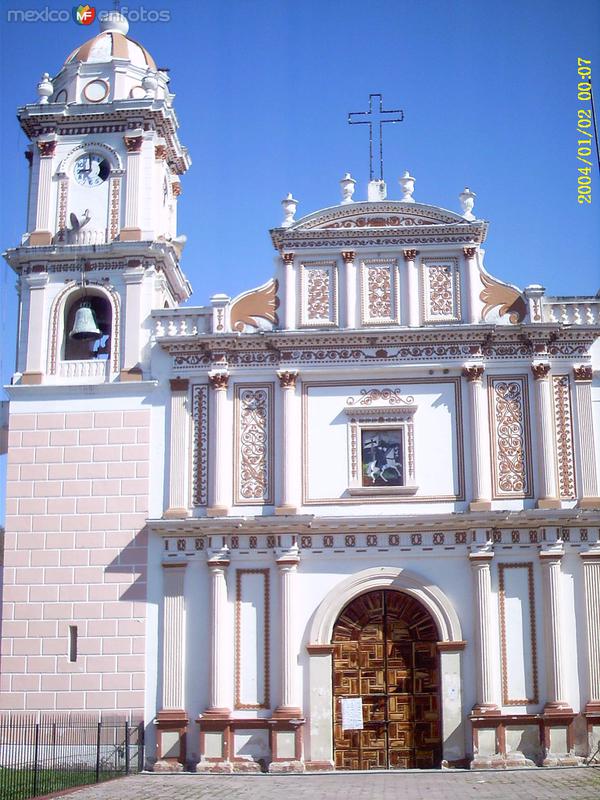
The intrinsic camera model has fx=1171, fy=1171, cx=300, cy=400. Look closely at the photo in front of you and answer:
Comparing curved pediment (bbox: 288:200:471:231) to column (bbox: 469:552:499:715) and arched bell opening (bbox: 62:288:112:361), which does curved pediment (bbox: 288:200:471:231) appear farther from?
column (bbox: 469:552:499:715)

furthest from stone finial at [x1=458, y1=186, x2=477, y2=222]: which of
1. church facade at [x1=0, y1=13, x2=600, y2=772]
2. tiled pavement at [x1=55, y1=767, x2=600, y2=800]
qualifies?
tiled pavement at [x1=55, y1=767, x2=600, y2=800]

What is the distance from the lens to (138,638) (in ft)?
81.8

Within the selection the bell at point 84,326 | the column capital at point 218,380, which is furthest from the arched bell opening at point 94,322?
the column capital at point 218,380

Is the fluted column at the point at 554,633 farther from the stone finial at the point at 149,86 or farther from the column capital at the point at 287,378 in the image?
the stone finial at the point at 149,86

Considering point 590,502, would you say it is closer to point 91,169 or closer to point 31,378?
point 31,378

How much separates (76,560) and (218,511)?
3298mm

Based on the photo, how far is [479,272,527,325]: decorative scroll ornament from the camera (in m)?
26.3

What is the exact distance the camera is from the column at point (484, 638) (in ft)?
78.5

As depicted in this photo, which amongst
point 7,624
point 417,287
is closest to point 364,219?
point 417,287

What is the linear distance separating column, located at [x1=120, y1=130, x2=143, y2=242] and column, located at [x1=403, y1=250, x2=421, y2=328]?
6.25m

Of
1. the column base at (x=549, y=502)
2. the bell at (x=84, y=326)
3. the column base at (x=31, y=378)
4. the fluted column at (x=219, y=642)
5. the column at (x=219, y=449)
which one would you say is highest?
the bell at (x=84, y=326)

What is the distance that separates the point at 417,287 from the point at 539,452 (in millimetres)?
4595

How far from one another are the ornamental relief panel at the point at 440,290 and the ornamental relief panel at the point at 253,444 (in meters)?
4.01

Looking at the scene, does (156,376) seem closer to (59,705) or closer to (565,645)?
(59,705)
